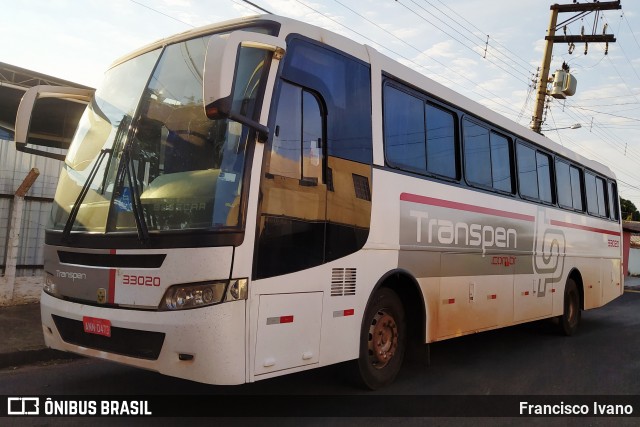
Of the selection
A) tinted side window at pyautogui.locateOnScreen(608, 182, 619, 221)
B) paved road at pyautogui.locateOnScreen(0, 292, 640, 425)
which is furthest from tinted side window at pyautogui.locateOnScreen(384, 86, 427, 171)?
tinted side window at pyautogui.locateOnScreen(608, 182, 619, 221)

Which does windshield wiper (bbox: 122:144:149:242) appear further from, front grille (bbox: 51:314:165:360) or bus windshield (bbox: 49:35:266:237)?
front grille (bbox: 51:314:165:360)

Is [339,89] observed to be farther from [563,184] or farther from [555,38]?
[555,38]

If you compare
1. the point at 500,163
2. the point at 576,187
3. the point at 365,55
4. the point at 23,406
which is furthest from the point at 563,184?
the point at 23,406

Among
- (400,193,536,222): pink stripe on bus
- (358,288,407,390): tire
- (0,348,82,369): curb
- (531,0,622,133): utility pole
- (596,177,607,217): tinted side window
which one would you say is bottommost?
(0,348,82,369): curb

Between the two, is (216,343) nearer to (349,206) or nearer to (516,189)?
(349,206)

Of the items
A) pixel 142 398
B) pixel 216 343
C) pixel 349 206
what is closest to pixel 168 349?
pixel 216 343

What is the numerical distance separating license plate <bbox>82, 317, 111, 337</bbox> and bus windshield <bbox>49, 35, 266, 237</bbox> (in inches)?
28.0

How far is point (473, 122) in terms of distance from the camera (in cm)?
741

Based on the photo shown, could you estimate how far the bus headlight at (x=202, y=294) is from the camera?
3.92 metres

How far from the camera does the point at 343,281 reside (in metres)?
4.95

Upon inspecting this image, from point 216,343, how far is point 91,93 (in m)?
3.25

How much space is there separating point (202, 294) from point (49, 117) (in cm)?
1048

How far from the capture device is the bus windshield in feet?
13.4

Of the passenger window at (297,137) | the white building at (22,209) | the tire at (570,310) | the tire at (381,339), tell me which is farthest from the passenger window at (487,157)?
the white building at (22,209)
